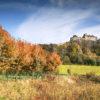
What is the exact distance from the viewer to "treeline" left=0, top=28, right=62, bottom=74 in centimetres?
5353

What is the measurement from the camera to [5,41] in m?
53.5

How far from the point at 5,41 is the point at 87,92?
3778 cm

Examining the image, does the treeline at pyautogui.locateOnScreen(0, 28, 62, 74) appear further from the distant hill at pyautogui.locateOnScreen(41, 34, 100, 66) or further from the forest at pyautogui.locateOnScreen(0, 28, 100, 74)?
the distant hill at pyautogui.locateOnScreen(41, 34, 100, 66)

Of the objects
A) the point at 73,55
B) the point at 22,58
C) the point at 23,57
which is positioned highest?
the point at 73,55

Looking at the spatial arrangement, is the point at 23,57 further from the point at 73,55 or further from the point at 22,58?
the point at 73,55

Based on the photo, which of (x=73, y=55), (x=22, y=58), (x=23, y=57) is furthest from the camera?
(x=73, y=55)

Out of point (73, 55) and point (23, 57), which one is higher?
→ point (73, 55)

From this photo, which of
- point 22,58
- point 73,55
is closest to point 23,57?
point 22,58

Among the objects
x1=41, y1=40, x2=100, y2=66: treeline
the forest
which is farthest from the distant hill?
the forest

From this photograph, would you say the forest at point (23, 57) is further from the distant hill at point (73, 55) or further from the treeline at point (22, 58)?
the distant hill at point (73, 55)

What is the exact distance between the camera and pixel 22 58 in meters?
60.8

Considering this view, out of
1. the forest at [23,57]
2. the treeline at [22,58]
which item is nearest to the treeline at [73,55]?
the forest at [23,57]

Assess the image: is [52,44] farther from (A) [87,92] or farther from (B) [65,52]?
(A) [87,92]

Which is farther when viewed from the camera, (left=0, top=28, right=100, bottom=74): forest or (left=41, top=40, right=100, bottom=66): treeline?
(left=41, top=40, right=100, bottom=66): treeline
